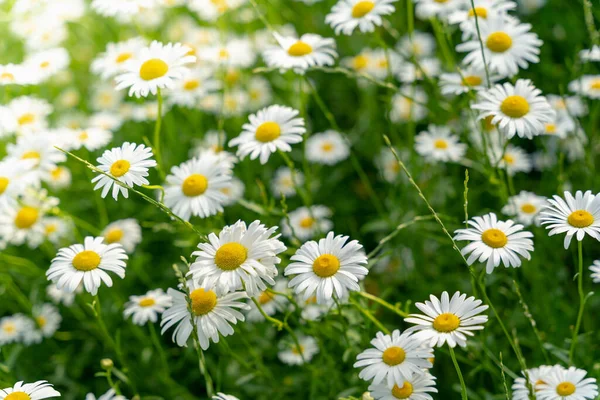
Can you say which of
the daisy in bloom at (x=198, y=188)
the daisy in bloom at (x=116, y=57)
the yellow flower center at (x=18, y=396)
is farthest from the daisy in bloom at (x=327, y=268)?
the daisy in bloom at (x=116, y=57)

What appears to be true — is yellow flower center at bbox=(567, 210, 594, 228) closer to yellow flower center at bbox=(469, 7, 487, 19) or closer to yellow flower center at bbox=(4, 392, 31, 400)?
yellow flower center at bbox=(469, 7, 487, 19)

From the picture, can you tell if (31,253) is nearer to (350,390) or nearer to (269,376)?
(269,376)

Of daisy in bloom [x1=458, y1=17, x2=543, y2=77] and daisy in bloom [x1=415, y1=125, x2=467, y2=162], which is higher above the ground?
daisy in bloom [x1=458, y1=17, x2=543, y2=77]

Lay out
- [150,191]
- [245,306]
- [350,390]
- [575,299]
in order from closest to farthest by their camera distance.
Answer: [245,306] → [350,390] → [575,299] → [150,191]

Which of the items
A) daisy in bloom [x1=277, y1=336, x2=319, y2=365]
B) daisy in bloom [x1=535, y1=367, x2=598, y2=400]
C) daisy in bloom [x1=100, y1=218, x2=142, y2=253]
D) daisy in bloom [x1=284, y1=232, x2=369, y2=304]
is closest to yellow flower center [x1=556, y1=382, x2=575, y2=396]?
daisy in bloom [x1=535, y1=367, x2=598, y2=400]

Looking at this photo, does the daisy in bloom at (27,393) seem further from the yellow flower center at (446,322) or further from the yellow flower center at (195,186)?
the yellow flower center at (446,322)

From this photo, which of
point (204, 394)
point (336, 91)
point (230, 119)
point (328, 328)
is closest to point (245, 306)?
point (328, 328)
